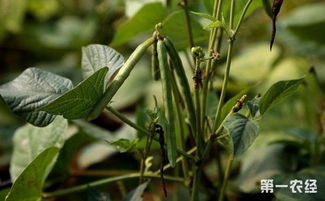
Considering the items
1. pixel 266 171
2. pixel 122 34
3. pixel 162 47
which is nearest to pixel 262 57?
pixel 266 171

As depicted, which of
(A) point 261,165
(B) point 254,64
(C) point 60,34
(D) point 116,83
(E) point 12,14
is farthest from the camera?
(C) point 60,34

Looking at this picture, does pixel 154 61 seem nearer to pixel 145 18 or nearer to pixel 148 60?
pixel 145 18

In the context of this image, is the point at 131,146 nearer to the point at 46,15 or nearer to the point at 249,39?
the point at 249,39

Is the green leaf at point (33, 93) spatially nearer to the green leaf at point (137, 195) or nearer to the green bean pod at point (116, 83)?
the green bean pod at point (116, 83)

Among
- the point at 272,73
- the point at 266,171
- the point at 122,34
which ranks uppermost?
the point at 122,34

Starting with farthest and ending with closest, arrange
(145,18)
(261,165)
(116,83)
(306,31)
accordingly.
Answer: (306,31), (261,165), (145,18), (116,83)

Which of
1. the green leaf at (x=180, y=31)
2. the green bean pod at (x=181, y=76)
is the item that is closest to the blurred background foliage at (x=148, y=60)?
the green leaf at (x=180, y=31)

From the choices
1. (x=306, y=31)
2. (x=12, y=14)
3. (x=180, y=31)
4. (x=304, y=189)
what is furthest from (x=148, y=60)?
(x=304, y=189)
